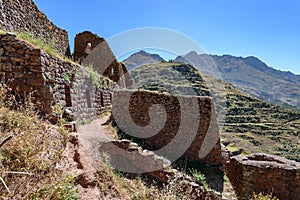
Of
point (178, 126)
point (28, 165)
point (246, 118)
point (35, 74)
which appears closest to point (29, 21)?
point (35, 74)

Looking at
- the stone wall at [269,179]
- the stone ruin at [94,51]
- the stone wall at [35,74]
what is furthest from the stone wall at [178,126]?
the stone ruin at [94,51]

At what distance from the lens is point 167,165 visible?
20.2ft

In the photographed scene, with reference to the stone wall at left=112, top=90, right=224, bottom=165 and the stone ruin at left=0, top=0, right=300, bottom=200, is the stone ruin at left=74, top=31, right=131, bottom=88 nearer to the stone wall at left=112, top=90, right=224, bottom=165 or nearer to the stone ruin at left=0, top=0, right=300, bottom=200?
the stone ruin at left=0, top=0, right=300, bottom=200

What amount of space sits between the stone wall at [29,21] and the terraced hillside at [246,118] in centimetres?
3676

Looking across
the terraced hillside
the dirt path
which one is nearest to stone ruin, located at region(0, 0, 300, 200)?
the dirt path

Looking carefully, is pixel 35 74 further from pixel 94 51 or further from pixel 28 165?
pixel 94 51

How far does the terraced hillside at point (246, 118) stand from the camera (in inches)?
2062

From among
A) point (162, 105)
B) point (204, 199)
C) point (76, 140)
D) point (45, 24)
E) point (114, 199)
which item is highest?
point (45, 24)

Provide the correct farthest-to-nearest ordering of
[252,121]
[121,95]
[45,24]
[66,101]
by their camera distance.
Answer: [252,121] < [45,24] < [121,95] < [66,101]

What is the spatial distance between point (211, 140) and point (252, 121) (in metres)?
68.4

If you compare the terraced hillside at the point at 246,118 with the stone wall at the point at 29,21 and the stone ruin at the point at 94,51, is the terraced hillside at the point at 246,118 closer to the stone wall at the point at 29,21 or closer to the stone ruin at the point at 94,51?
the stone ruin at the point at 94,51

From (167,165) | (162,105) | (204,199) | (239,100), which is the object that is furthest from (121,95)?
(239,100)

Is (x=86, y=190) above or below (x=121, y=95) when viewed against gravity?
below

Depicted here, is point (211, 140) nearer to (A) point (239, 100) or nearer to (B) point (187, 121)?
(B) point (187, 121)
